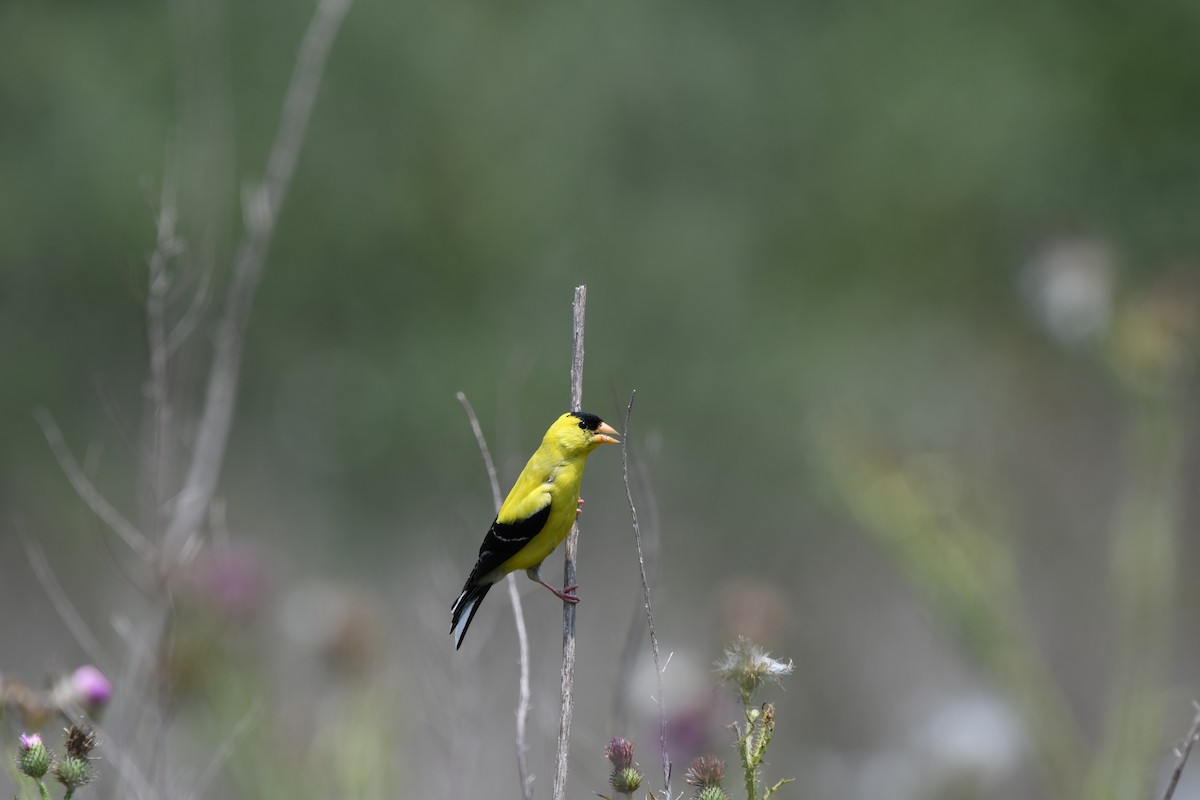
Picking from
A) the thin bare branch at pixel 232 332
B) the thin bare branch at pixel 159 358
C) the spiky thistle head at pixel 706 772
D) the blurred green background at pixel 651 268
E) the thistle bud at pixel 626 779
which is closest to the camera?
the thistle bud at pixel 626 779

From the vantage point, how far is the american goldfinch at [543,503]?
2.64 metres

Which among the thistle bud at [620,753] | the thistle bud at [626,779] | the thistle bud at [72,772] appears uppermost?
the thistle bud at [620,753]

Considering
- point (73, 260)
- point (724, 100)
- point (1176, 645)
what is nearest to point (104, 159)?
point (73, 260)

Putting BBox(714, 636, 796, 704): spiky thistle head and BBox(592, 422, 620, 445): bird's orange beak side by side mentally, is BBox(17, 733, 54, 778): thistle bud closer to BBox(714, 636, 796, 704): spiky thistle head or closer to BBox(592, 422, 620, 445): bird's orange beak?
BBox(714, 636, 796, 704): spiky thistle head

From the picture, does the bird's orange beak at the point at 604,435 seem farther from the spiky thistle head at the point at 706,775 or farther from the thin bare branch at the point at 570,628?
the spiky thistle head at the point at 706,775

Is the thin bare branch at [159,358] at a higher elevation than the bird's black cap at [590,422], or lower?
lower


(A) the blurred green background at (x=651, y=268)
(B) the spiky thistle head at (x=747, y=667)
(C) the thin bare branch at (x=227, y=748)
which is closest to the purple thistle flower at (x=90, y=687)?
(C) the thin bare branch at (x=227, y=748)

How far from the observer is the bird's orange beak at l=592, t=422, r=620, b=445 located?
270 centimetres

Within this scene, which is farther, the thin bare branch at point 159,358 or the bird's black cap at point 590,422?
the bird's black cap at point 590,422

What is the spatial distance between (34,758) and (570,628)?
74 cm

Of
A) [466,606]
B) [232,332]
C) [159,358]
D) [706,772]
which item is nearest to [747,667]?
[706,772]

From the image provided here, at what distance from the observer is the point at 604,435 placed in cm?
272

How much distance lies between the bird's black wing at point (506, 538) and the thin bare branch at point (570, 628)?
0.41 m

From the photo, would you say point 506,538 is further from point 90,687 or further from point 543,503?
point 90,687
